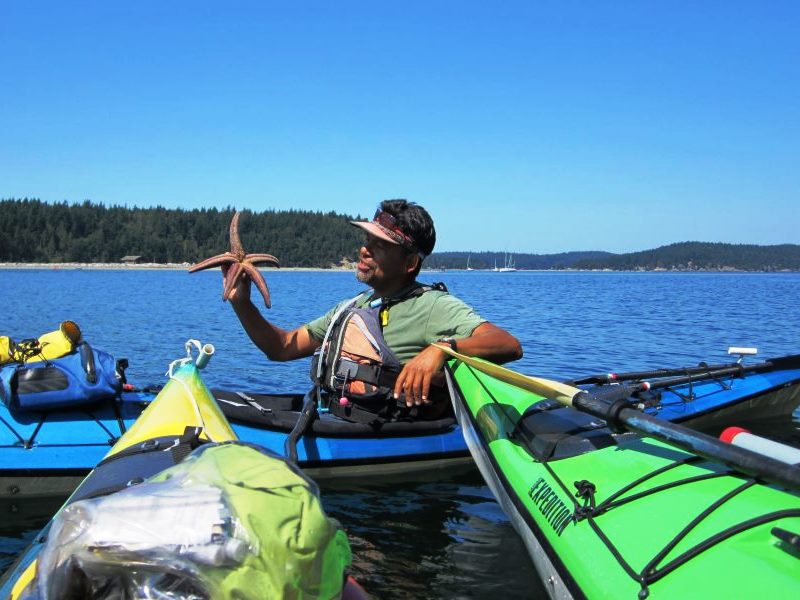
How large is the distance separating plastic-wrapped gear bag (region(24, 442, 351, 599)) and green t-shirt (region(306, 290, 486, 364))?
2922 mm

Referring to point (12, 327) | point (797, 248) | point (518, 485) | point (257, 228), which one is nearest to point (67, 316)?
point (12, 327)

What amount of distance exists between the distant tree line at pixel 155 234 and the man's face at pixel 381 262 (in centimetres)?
11700

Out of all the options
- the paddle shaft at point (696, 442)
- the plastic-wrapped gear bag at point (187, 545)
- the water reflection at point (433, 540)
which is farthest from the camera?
the water reflection at point (433, 540)

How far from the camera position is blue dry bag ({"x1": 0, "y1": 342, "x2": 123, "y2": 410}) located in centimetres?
508

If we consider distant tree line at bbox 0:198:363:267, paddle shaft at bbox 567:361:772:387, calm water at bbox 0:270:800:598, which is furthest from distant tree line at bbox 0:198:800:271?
paddle shaft at bbox 567:361:772:387

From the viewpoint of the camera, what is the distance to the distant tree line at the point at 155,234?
12038 cm

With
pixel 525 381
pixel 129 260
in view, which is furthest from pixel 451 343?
pixel 129 260

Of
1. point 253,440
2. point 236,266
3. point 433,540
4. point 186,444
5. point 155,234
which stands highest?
point 155,234

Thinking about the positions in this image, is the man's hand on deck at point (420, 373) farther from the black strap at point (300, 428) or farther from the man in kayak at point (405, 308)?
the black strap at point (300, 428)

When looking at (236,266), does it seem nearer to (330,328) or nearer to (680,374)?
(330,328)

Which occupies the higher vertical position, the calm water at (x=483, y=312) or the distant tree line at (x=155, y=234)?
the distant tree line at (x=155, y=234)

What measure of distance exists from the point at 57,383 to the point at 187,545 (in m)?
4.22

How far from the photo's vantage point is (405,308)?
15.6 ft

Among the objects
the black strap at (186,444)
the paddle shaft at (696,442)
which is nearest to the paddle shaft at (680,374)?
the paddle shaft at (696,442)
